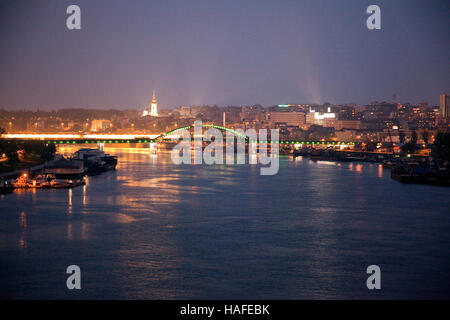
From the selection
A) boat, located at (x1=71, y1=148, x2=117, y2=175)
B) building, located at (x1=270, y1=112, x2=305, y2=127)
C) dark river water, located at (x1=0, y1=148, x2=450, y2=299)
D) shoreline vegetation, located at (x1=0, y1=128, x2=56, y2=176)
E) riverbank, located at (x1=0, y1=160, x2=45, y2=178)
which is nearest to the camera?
dark river water, located at (x1=0, y1=148, x2=450, y2=299)

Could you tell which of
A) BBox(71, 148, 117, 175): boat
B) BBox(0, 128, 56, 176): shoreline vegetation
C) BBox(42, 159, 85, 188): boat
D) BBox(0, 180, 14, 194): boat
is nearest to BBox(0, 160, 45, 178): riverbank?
BBox(0, 128, 56, 176): shoreline vegetation

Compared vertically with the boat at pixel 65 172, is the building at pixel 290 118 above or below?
above

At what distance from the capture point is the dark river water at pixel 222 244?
7.61 m

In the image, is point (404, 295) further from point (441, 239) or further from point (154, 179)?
point (154, 179)

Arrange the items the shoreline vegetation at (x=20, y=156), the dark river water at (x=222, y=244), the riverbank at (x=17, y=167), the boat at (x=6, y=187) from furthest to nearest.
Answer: the shoreline vegetation at (x=20, y=156) < the riverbank at (x=17, y=167) < the boat at (x=6, y=187) < the dark river water at (x=222, y=244)

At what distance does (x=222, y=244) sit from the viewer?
993cm

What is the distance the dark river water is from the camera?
7.61m

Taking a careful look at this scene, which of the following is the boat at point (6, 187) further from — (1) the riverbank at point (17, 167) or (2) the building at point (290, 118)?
(2) the building at point (290, 118)

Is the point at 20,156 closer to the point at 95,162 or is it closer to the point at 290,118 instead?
the point at 95,162

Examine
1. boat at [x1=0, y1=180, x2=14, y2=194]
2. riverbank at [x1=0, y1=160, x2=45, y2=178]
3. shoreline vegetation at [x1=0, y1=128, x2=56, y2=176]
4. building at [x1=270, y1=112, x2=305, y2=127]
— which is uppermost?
building at [x1=270, y1=112, x2=305, y2=127]

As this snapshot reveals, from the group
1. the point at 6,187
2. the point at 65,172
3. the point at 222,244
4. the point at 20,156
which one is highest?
the point at 20,156

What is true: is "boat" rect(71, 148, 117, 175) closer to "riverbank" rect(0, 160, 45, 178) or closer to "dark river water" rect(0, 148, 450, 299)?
"riverbank" rect(0, 160, 45, 178)

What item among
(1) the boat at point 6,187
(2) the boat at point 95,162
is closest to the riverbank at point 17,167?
(2) the boat at point 95,162

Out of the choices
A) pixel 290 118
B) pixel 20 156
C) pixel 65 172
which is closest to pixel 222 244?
pixel 65 172
